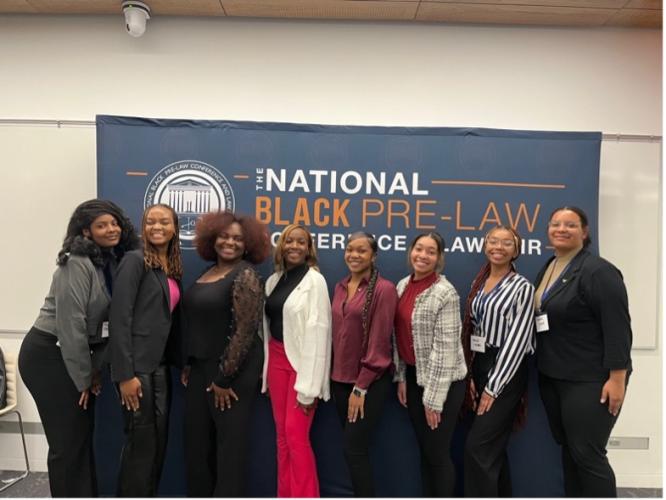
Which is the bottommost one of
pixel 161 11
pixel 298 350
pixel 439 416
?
pixel 439 416

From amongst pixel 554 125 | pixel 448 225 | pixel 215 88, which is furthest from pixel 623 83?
pixel 215 88

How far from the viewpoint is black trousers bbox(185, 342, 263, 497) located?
2408mm

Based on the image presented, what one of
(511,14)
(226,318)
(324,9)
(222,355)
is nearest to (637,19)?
(511,14)

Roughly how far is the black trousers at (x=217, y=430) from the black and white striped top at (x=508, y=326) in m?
1.16

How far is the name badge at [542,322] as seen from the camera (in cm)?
234

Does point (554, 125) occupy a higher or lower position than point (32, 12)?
lower

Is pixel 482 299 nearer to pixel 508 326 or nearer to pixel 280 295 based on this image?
pixel 508 326

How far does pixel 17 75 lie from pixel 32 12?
0.42 metres

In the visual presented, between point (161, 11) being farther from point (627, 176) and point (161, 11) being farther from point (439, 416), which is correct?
point (627, 176)

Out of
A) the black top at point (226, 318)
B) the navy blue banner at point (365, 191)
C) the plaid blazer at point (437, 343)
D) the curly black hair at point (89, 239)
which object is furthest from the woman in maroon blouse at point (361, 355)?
the curly black hair at point (89, 239)

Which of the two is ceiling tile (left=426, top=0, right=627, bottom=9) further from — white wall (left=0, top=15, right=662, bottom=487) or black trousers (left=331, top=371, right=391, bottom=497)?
black trousers (left=331, top=371, right=391, bottom=497)

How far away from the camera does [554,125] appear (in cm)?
313

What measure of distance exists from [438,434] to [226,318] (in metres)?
1.20

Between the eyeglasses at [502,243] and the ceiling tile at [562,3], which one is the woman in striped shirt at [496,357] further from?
the ceiling tile at [562,3]
